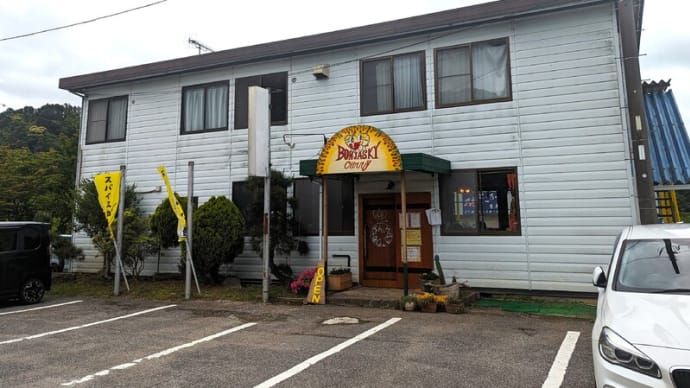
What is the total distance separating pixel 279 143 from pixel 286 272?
11.0 ft

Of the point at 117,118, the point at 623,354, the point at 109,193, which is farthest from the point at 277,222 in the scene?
the point at 623,354

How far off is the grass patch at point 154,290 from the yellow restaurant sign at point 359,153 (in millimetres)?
3020

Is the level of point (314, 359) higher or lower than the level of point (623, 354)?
lower

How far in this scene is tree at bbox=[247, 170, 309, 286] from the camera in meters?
10.2

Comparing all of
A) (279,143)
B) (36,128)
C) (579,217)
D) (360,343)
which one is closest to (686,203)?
(579,217)

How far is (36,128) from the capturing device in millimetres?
29781

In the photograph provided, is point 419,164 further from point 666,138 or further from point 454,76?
point 666,138

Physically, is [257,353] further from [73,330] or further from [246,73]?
[246,73]

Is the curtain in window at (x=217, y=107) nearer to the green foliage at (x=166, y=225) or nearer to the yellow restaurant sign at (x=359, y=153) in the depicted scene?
the green foliage at (x=166, y=225)

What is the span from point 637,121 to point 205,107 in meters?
10.4

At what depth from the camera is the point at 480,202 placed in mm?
9500

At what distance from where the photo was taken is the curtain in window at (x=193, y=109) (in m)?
12.6

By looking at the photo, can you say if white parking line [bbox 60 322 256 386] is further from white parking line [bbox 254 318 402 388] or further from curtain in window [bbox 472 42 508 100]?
curtain in window [bbox 472 42 508 100]

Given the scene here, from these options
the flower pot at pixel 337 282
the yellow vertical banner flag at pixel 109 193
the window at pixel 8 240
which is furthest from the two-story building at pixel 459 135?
the window at pixel 8 240
